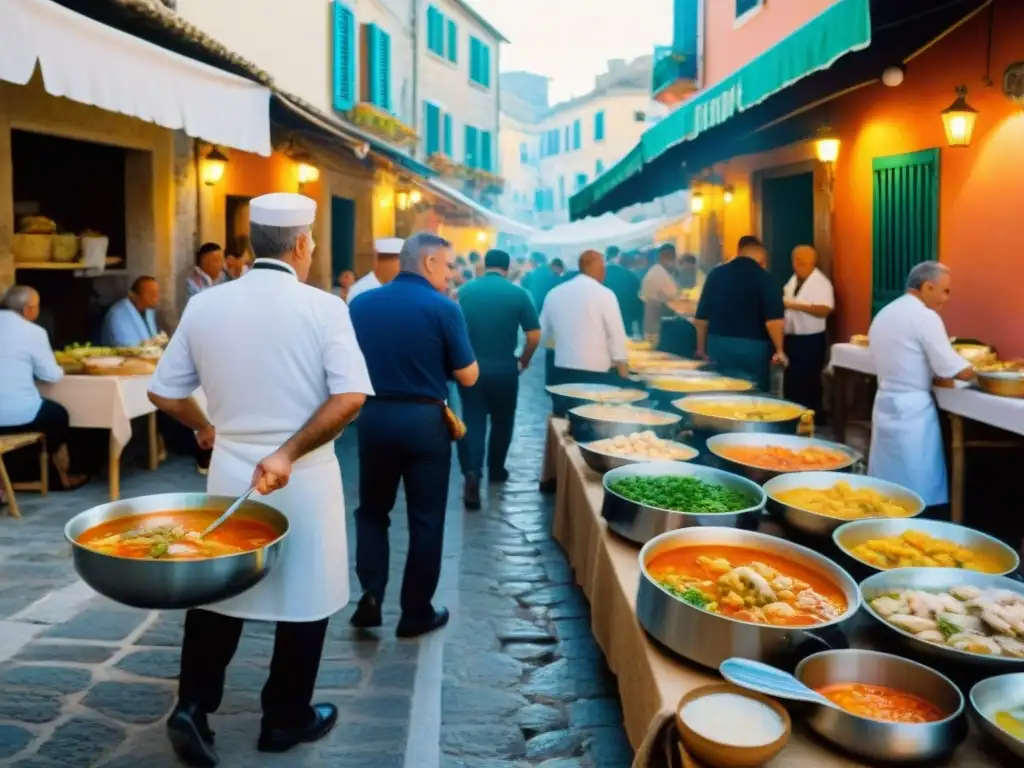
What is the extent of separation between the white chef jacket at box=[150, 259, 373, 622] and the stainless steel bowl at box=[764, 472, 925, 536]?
5.37ft

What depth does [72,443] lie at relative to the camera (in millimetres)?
8172

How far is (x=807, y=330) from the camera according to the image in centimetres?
989

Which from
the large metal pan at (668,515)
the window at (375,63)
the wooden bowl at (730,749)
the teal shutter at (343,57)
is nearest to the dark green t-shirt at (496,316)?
the large metal pan at (668,515)

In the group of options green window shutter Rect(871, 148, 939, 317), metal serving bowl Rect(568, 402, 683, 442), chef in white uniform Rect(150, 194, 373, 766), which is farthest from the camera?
green window shutter Rect(871, 148, 939, 317)

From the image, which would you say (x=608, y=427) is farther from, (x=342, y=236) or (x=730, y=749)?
(x=342, y=236)

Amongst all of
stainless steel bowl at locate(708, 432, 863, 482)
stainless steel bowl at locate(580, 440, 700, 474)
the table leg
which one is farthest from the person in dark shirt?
stainless steel bowl at locate(580, 440, 700, 474)

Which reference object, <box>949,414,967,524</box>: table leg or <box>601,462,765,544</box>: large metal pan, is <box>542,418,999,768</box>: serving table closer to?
<box>601,462,765,544</box>: large metal pan

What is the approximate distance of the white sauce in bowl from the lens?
2250mm

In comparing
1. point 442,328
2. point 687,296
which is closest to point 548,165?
point 687,296

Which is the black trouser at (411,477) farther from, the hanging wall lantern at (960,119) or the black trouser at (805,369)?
the black trouser at (805,369)

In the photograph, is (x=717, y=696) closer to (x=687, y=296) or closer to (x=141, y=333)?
(x=141, y=333)

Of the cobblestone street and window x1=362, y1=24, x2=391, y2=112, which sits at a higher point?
window x1=362, y1=24, x2=391, y2=112

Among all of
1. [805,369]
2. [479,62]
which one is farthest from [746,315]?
[479,62]

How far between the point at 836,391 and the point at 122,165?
7811 mm
